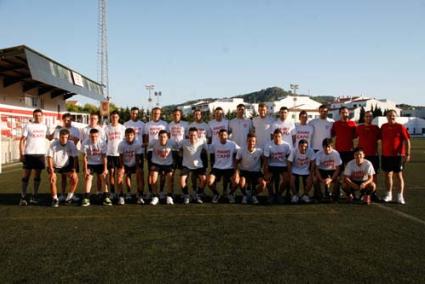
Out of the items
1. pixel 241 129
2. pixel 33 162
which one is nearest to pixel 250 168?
pixel 241 129

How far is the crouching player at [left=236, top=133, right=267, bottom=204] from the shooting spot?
7664mm

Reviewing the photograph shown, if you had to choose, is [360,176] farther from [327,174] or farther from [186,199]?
[186,199]

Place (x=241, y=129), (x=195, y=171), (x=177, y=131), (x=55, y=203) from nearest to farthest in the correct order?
(x=55, y=203), (x=195, y=171), (x=177, y=131), (x=241, y=129)

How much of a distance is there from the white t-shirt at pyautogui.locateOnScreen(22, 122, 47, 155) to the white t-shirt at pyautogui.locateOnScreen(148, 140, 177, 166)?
84.4 inches

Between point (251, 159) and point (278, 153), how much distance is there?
53cm

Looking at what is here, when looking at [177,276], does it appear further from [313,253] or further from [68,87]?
[68,87]

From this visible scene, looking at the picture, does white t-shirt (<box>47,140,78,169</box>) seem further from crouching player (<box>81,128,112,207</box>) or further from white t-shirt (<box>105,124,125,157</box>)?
white t-shirt (<box>105,124,125,157</box>)

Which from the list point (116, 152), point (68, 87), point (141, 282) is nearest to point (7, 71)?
point (68, 87)

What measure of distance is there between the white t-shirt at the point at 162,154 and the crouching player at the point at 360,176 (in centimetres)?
337

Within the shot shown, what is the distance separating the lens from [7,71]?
16.8 metres

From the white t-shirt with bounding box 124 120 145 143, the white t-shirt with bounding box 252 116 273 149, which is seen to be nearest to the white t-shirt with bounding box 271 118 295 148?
the white t-shirt with bounding box 252 116 273 149

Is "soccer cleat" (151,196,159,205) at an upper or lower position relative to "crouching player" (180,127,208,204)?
lower

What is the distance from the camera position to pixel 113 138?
759 centimetres

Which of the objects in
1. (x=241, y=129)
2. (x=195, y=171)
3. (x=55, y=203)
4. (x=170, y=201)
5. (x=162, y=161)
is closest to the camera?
(x=55, y=203)
